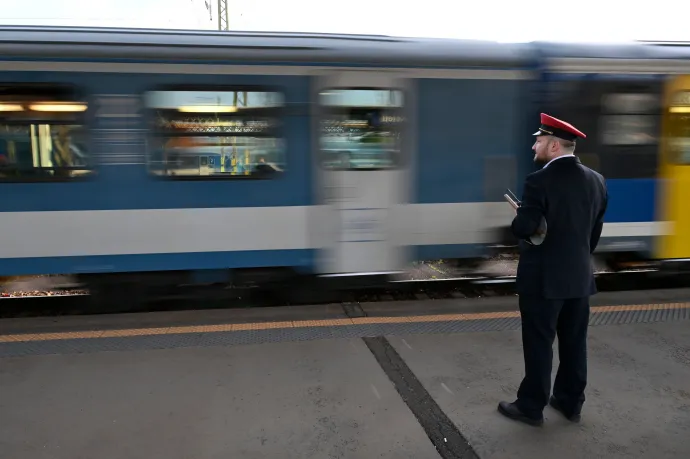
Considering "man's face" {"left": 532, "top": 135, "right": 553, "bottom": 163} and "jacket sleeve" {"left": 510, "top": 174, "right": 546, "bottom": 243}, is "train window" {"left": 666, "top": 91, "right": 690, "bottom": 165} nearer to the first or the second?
"man's face" {"left": 532, "top": 135, "right": 553, "bottom": 163}

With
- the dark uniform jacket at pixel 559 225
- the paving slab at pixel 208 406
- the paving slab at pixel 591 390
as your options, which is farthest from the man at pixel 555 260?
the paving slab at pixel 208 406

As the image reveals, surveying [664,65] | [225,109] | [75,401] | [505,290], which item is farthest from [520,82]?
[75,401]

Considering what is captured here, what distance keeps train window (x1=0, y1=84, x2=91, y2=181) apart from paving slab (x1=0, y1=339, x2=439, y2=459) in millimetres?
1878

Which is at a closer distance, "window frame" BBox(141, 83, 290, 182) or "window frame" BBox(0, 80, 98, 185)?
"window frame" BBox(0, 80, 98, 185)

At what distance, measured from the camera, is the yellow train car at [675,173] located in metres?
6.29

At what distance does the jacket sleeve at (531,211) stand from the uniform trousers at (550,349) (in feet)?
1.29

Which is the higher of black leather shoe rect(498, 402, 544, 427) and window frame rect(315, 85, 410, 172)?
window frame rect(315, 85, 410, 172)

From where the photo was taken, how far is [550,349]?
320 centimetres

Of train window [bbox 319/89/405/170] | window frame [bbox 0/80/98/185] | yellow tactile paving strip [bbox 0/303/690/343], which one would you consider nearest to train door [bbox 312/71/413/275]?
train window [bbox 319/89/405/170]

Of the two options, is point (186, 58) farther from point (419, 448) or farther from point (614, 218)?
point (614, 218)

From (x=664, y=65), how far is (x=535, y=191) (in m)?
4.28

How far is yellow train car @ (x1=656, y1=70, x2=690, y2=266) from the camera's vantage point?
629 cm

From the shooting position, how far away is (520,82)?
6.09 metres

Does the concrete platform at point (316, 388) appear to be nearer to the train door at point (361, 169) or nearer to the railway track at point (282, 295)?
the railway track at point (282, 295)
